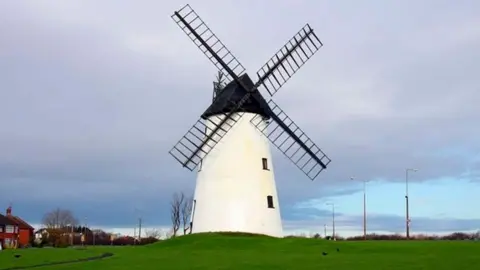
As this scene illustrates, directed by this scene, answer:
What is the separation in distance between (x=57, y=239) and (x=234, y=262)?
Answer: 8626cm

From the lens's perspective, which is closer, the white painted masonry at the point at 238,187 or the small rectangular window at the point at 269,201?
the white painted masonry at the point at 238,187

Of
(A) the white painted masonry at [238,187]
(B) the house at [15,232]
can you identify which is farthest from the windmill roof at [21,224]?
(A) the white painted masonry at [238,187]

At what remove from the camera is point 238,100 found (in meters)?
40.2

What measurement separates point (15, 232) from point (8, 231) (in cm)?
230

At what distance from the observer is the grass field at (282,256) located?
23.5 metres

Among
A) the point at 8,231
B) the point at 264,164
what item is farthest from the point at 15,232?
the point at 264,164

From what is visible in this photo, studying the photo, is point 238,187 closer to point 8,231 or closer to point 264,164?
point 264,164

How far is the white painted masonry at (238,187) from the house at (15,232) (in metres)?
72.7

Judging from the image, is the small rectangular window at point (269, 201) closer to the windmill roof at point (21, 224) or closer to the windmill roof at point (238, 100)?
the windmill roof at point (238, 100)

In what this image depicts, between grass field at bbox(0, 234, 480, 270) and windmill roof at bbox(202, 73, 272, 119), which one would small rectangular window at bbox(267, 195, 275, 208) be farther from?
windmill roof at bbox(202, 73, 272, 119)

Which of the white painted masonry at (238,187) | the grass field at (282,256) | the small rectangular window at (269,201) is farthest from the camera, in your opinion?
the small rectangular window at (269,201)

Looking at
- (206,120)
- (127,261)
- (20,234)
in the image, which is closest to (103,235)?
(20,234)

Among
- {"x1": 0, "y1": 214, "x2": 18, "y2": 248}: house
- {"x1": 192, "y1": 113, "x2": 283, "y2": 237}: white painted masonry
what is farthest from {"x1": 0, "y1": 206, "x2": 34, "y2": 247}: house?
{"x1": 192, "y1": 113, "x2": 283, "y2": 237}: white painted masonry

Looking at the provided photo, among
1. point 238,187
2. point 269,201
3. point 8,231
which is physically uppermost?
point 238,187
